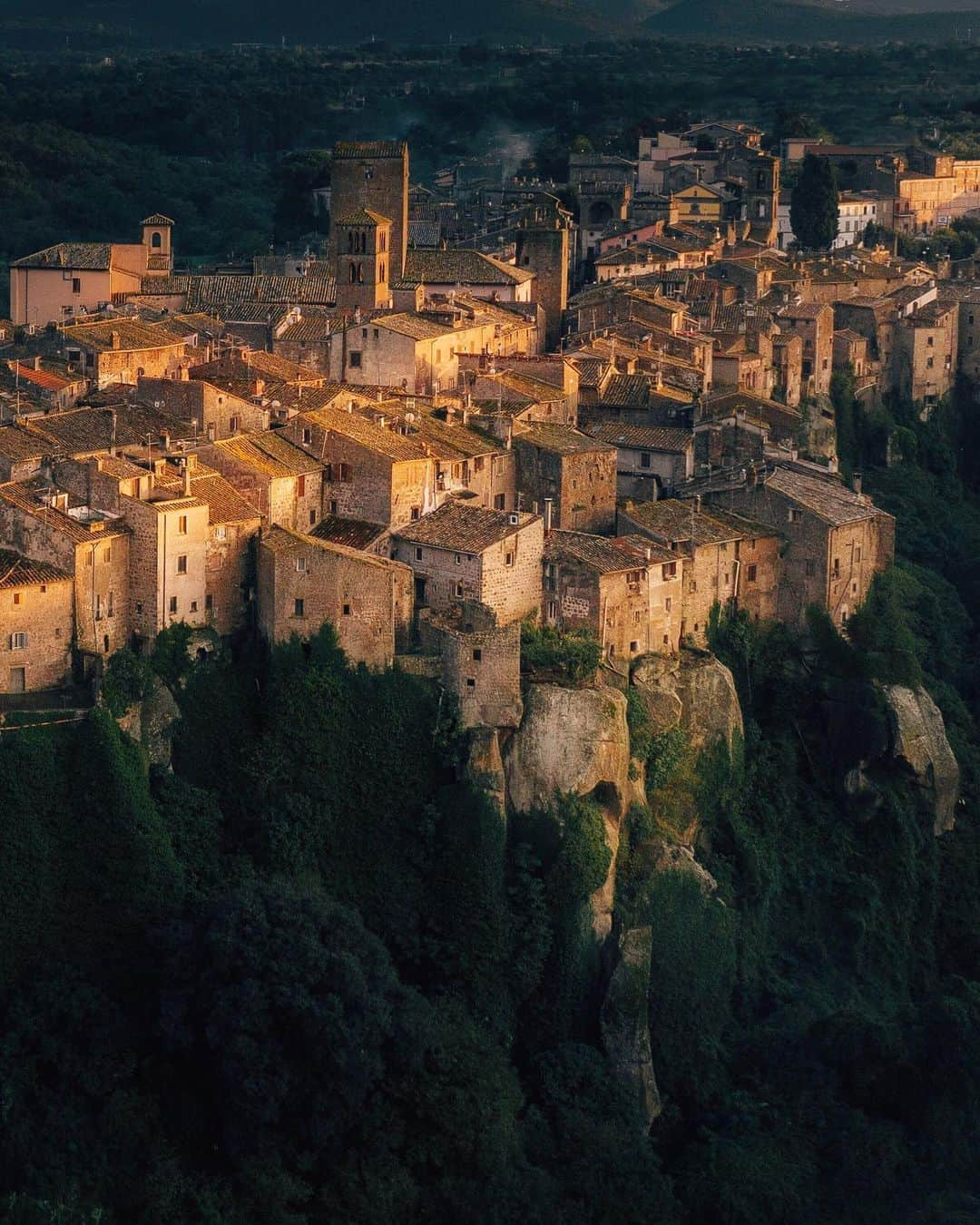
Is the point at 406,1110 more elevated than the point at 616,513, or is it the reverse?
the point at 616,513

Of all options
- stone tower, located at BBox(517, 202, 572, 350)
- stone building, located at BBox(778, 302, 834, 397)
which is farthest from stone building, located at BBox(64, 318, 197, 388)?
stone building, located at BBox(778, 302, 834, 397)

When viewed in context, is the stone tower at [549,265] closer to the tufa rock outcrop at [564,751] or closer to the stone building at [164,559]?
the tufa rock outcrop at [564,751]

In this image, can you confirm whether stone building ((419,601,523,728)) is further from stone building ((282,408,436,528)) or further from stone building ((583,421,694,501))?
stone building ((583,421,694,501))

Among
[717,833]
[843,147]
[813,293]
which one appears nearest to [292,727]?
[717,833]

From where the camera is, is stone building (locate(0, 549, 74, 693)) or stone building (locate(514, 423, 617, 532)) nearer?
stone building (locate(0, 549, 74, 693))

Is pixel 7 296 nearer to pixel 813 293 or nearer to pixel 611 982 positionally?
pixel 813 293

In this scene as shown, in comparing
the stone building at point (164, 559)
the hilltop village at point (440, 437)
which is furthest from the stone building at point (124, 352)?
the stone building at point (164, 559)
